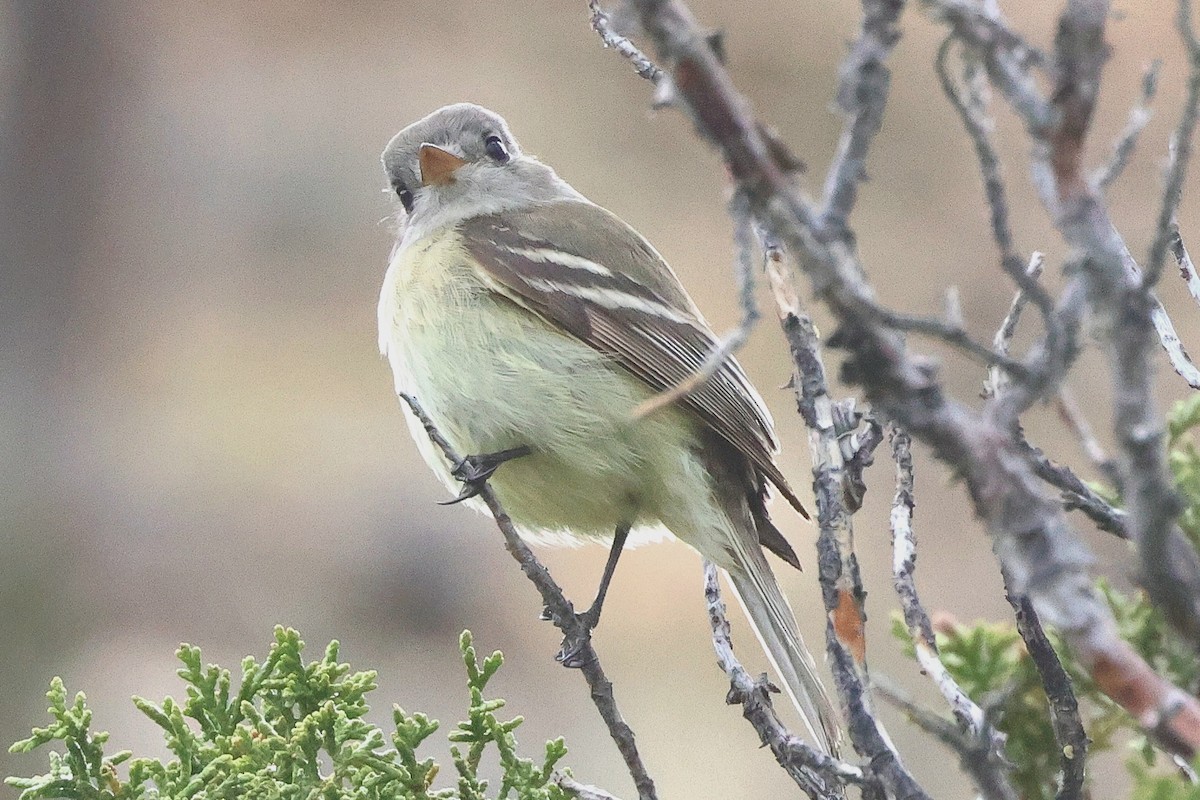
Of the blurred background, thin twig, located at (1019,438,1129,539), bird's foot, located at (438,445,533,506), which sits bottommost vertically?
thin twig, located at (1019,438,1129,539)

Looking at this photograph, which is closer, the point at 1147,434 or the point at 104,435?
the point at 1147,434

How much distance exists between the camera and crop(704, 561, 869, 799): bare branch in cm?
162

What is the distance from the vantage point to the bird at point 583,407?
2969 millimetres

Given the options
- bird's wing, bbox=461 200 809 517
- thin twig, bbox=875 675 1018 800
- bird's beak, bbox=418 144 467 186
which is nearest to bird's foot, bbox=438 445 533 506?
bird's wing, bbox=461 200 809 517

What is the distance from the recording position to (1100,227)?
1.05 meters

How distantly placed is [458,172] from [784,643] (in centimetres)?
170

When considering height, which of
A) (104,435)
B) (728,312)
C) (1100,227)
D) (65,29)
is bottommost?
(1100,227)

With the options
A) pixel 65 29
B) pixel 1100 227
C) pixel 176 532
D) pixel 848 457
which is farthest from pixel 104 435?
pixel 1100 227

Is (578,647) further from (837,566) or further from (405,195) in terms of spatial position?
(405,195)

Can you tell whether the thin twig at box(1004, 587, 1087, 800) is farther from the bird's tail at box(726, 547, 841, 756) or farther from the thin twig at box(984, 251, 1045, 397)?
the bird's tail at box(726, 547, 841, 756)

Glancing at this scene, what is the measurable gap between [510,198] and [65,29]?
6582 mm

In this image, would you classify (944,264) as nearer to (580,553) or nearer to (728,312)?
(728,312)

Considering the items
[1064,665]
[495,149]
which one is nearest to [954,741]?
[1064,665]

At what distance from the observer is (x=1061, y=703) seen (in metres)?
1.71
